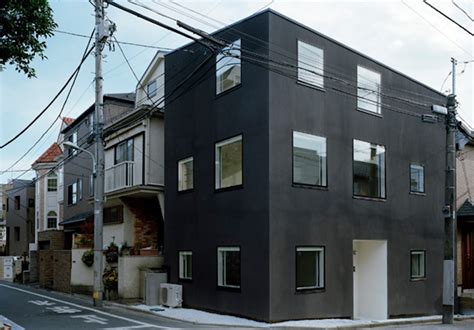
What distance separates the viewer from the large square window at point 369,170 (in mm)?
17422

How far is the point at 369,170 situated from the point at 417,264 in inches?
168

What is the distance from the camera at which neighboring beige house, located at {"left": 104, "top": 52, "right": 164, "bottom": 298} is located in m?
20.0

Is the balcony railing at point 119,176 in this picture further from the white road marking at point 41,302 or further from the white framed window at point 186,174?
the white road marking at point 41,302

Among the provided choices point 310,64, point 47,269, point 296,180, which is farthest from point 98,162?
point 47,269

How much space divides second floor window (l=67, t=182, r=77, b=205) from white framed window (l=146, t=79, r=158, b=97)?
1043 cm

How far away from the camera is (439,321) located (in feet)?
58.3

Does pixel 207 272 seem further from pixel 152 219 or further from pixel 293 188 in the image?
pixel 152 219

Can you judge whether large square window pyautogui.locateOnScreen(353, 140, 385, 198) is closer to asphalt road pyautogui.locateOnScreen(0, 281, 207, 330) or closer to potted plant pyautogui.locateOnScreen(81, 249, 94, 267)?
asphalt road pyautogui.locateOnScreen(0, 281, 207, 330)

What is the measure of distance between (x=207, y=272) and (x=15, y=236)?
38146mm

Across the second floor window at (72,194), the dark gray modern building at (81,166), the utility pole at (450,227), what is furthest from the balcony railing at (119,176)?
the utility pole at (450,227)

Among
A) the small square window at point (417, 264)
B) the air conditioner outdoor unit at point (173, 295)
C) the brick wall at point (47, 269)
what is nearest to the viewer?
the air conditioner outdoor unit at point (173, 295)

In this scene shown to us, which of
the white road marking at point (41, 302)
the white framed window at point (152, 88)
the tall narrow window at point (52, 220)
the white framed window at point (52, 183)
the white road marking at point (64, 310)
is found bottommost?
the white road marking at point (41, 302)

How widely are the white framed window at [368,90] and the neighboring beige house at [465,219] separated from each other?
6.97 metres

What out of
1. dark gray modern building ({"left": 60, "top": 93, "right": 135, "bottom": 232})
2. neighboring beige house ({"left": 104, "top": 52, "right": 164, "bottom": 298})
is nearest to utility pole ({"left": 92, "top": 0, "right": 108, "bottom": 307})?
neighboring beige house ({"left": 104, "top": 52, "right": 164, "bottom": 298})
